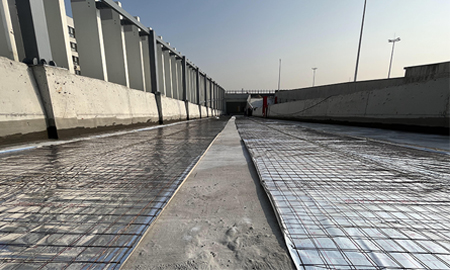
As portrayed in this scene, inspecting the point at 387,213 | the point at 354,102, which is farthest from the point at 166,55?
the point at 387,213

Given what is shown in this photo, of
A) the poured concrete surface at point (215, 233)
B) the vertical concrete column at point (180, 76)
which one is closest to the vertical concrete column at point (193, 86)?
the vertical concrete column at point (180, 76)

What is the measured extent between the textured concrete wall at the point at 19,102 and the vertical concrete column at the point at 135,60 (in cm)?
531

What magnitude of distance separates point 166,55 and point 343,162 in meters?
12.8

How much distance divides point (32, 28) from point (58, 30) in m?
1.17

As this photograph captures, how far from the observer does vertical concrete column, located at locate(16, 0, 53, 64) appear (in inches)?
135

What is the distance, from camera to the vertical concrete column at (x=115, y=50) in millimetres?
7008

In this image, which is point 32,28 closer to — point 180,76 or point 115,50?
point 115,50

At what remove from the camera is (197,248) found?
837mm

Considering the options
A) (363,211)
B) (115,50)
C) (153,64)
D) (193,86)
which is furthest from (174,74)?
(363,211)

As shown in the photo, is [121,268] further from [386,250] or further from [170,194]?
[386,250]

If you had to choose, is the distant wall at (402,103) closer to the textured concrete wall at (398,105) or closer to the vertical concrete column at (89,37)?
the textured concrete wall at (398,105)

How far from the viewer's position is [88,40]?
5949 millimetres

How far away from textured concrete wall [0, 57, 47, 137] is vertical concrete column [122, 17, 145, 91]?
209 inches

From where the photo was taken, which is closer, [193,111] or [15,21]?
[15,21]
